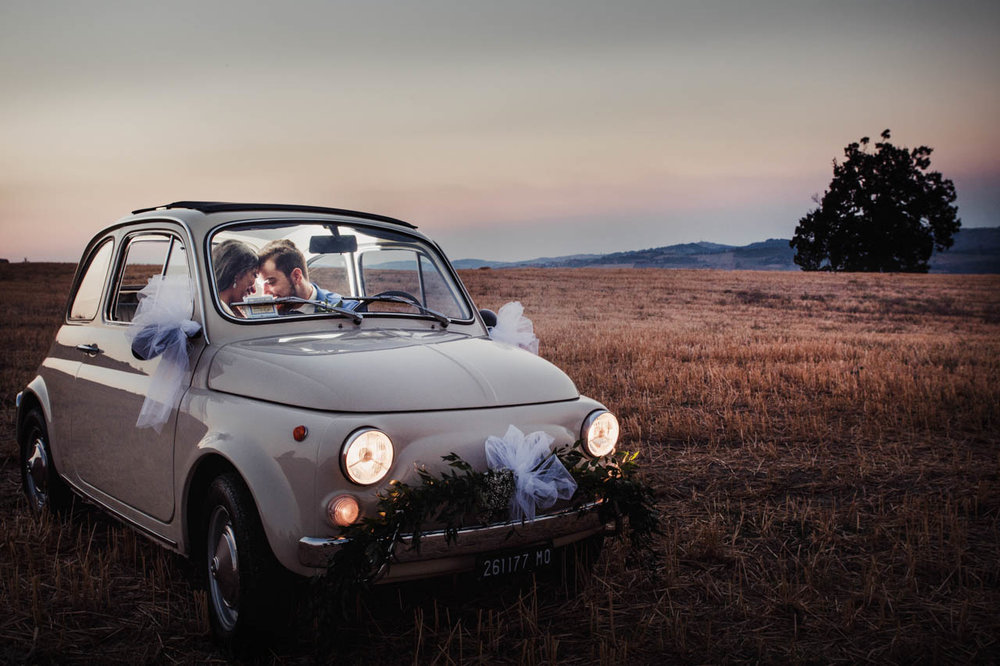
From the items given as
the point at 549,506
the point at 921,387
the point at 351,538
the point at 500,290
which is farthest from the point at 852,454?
the point at 500,290

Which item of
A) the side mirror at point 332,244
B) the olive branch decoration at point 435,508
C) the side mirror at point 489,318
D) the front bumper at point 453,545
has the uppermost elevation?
the side mirror at point 332,244

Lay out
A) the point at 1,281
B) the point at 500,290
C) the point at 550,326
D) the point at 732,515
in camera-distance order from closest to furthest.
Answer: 1. the point at 732,515
2. the point at 550,326
3. the point at 500,290
4. the point at 1,281

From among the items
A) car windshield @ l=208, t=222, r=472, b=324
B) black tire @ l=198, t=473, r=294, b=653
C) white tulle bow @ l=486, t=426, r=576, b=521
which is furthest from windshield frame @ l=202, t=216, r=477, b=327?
white tulle bow @ l=486, t=426, r=576, b=521

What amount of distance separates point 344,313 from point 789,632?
2614 millimetres

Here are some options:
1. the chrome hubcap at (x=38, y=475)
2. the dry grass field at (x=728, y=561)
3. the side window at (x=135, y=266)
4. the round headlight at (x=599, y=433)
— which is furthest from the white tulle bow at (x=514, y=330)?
the chrome hubcap at (x=38, y=475)

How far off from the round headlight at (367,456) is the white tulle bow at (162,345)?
1210mm

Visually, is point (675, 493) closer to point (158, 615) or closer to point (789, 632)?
point (789, 632)

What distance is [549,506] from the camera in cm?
327

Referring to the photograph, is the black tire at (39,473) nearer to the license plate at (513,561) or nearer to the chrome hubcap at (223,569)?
the chrome hubcap at (223,569)

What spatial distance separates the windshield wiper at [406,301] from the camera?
14.6 feet

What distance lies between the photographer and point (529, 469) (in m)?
3.16

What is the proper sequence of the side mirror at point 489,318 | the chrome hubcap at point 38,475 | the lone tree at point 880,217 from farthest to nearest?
1. the lone tree at point 880,217
2. the chrome hubcap at point 38,475
3. the side mirror at point 489,318

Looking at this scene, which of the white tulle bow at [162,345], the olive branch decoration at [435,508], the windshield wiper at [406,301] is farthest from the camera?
the windshield wiper at [406,301]

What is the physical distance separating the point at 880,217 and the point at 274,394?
61.8 meters
